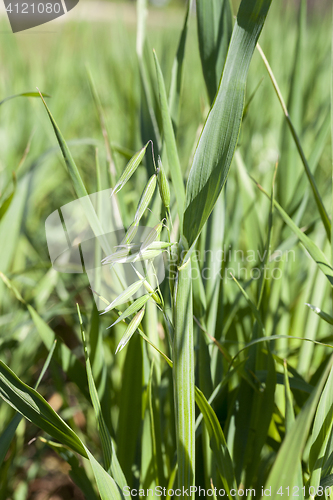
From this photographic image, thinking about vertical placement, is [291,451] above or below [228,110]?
below

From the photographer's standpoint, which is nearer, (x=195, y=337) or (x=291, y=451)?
(x=291, y=451)

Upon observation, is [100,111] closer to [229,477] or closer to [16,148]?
[229,477]

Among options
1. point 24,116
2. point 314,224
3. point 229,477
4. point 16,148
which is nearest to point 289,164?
point 314,224

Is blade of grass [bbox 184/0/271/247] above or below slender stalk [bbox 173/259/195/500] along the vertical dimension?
above

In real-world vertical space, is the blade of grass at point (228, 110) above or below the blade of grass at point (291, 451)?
above

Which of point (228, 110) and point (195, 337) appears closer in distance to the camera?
point (228, 110)

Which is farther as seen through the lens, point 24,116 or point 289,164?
point 24,116

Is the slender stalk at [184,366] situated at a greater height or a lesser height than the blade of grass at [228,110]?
lesser

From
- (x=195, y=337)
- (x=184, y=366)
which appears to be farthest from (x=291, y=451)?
(x=195, y=337)

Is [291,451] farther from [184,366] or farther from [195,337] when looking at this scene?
[195,337]

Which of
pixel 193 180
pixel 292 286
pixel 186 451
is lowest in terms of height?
pixel 292 286

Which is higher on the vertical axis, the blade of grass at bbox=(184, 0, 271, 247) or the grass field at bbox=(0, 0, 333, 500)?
the blade of grass at bbox=(184, 0, 271, 247)
